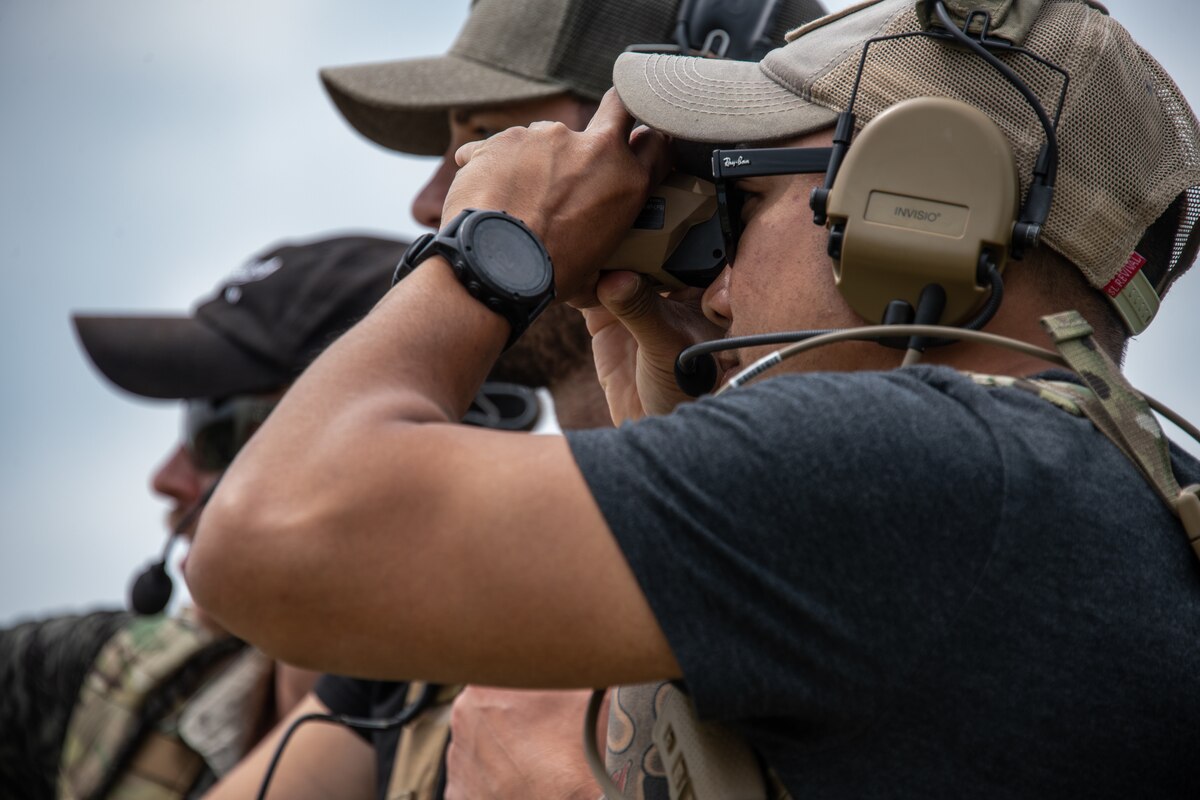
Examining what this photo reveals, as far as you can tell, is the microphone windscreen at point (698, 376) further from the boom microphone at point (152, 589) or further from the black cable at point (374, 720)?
the boom microphone at point (152, 589)

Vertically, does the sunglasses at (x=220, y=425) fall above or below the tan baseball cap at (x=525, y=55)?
below

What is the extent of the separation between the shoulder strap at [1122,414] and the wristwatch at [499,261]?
526 mm

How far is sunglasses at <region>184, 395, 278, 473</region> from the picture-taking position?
3.44 metres

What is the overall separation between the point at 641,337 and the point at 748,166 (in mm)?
354

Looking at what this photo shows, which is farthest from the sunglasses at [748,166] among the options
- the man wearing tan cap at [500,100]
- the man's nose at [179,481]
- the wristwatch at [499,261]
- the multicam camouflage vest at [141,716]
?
the man's nose at [179,481]

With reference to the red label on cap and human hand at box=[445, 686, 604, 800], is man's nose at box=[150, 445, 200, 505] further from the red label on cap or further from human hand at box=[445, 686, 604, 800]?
the red label on cap

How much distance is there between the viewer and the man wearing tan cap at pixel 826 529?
116 centimetres

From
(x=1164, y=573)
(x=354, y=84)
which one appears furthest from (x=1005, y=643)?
(x=354, y=84)

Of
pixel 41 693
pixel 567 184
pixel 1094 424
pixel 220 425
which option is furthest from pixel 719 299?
pixel 41 693

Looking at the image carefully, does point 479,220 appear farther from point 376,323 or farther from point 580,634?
point 580,634

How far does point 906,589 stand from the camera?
117 centimetres

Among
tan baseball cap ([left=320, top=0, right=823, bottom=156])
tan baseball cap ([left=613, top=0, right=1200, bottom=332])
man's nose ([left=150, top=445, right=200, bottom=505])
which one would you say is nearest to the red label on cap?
tan baseball cap ([left=613, top=0, right=1200, bottom=332])

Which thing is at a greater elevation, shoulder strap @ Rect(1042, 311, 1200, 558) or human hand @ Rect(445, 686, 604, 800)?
shoulder strap @ Rect(1042, 311, 1200, 558)

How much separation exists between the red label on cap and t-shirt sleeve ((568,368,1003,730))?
468 mm
